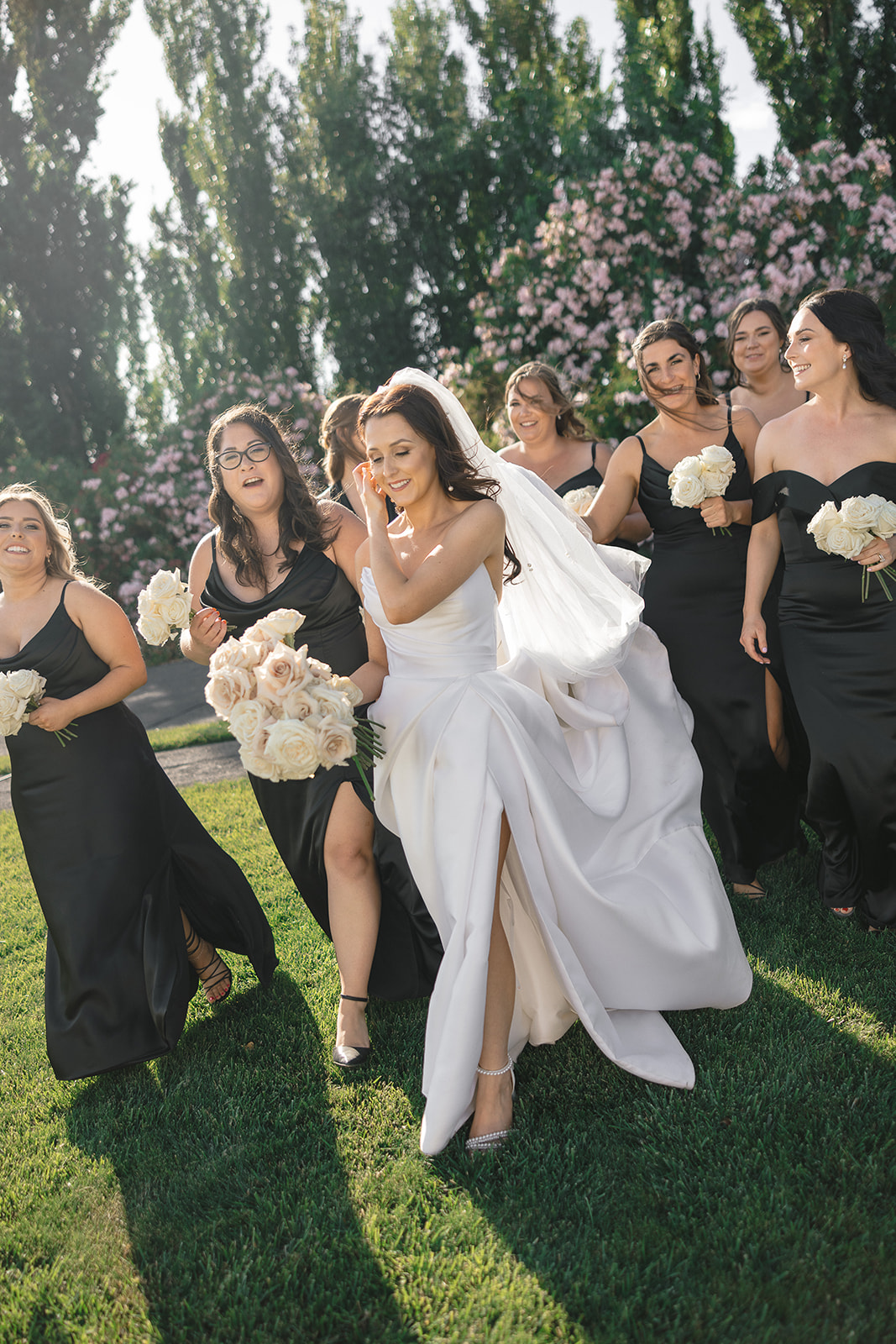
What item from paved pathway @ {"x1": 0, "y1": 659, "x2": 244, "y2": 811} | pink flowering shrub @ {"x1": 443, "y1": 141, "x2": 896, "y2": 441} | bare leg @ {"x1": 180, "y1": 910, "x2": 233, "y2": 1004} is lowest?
paved pathway @ {"x1": 0, "y1": 659, "x2": 244, "y2": 811}

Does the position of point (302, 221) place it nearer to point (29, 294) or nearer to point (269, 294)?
point (269, 294)

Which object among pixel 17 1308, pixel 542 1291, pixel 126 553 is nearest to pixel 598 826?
pixel 542 1291

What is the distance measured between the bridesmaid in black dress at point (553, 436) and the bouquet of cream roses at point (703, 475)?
3.97 ft

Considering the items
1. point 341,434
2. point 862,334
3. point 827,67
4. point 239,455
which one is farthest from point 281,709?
point 827,67

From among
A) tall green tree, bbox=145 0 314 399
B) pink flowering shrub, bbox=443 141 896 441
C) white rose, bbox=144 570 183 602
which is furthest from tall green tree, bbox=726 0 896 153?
white rose, bbox=144 570 183 602

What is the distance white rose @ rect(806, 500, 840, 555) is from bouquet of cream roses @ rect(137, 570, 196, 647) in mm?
2584

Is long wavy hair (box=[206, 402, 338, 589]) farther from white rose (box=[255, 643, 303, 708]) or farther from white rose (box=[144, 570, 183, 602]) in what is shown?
white rose (box=[255, 643, 303, 708])

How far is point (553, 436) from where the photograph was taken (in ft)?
20.7

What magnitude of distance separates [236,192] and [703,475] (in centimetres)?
2241

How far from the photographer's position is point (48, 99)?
2358cm

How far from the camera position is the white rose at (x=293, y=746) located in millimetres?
2977

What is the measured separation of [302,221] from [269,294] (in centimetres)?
205

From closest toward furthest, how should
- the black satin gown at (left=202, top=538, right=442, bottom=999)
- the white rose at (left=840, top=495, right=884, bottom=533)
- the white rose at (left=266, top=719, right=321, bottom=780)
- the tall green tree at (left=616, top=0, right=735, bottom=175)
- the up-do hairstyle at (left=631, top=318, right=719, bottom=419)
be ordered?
1. the white rose at (left=266, top=719, right=321, bottom=780)
2. the white rose at (left=840, top=495, right=884, bottom=533)
3. the black satin gown at (left=202, top=538, right=442, bottom=999)
4. the up-do hairstyle at (left=631, top=318, right=719, bottom=419)
5. the tall green tree at (left=616, top=0, right=735, bottom=175)

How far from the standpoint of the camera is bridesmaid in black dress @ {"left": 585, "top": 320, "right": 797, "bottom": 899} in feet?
16.5
